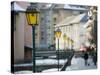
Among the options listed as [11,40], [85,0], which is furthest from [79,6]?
[11,40]

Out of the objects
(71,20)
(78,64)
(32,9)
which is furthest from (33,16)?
(78,64)

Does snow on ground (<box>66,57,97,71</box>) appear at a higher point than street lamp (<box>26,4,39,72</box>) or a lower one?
lower

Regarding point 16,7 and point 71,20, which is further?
point 71,20

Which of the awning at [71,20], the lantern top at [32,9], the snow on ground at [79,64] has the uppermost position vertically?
the lantern top at [32,9]

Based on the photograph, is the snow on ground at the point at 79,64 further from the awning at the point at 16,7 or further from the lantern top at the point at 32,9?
the awning at the point at 16,7

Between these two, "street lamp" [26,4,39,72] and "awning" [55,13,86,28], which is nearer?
"street lamp" [26,4,39,72]

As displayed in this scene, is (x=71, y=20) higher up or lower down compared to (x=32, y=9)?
lower down

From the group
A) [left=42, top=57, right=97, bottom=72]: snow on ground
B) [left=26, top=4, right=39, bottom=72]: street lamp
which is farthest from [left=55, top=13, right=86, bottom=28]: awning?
[left=42, top=57, right=97, bottom=72]: snow on ground

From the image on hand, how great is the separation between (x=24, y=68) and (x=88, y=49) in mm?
990

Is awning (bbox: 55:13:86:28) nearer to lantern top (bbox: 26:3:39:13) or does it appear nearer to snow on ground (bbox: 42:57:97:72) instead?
lantern top (bbox: 26:3:39:13)

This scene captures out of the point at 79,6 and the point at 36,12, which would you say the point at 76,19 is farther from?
the point at 36,12

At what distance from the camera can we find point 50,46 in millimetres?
3178

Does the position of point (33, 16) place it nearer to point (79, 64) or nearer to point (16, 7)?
point (16, 7)

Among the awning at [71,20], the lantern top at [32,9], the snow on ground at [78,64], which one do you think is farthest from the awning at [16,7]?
the snow on ground at [78,64]
